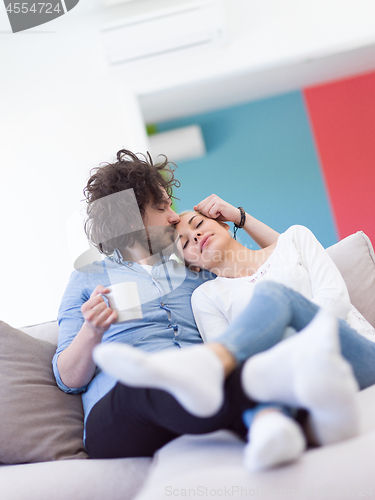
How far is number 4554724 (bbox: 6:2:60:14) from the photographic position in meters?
2.76

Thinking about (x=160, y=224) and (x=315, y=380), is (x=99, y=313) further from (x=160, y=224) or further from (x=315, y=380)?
(x=315, y=380)

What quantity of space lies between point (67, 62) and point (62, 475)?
276 centimetres

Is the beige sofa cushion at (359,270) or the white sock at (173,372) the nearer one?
the white sock at (173,372)

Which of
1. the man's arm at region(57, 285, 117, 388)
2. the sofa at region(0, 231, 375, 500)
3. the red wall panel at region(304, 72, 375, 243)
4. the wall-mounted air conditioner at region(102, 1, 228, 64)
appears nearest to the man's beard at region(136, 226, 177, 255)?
the man's arm at region(57, 285, 117, 388)

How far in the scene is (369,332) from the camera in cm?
126

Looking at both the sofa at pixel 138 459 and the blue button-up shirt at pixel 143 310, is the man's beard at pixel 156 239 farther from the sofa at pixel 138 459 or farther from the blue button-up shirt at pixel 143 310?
the sofa at pixel 138 459

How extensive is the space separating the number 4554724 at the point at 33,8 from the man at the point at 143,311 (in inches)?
73.5

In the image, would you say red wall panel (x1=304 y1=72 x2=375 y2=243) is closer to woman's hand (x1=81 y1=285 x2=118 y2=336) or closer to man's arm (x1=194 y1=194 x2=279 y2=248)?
man's arm (x1=194 y1=194 x2=279 y2=248)

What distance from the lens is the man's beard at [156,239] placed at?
1.46 meters

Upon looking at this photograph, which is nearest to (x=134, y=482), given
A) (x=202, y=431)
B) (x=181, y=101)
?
(x=202, y=431)

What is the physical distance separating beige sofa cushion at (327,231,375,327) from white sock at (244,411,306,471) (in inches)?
37.0

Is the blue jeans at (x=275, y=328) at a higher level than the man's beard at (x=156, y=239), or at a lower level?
lower

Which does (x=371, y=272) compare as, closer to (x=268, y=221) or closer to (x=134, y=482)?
(x=134, y=482)

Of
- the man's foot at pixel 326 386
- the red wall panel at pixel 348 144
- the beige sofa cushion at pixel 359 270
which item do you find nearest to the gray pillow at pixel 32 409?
the man's foot at pixel 326 386
